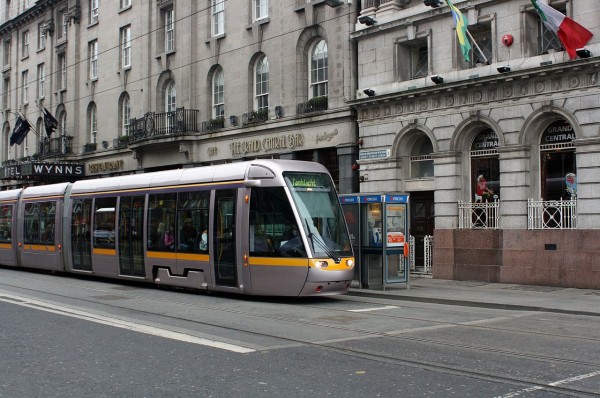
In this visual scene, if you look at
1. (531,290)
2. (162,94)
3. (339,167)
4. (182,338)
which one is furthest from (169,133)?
(182,338)

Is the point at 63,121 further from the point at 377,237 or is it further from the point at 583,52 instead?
the point at 583,52

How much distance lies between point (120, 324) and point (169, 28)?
25.2 m

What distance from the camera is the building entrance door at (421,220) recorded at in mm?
23531

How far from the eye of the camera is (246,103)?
1169 inches

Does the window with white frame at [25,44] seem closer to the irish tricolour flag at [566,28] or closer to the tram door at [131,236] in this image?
the tram door at [131,236]

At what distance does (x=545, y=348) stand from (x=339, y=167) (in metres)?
16.4

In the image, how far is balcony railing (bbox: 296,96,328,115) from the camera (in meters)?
26.4

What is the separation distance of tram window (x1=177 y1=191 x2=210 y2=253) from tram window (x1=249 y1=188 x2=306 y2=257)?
5.76 ft

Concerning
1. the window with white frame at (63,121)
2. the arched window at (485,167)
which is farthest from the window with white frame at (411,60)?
the window with white frame at (63,121)

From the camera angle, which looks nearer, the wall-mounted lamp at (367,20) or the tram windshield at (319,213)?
the tram windshield at (319,213)

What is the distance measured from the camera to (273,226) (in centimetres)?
1520

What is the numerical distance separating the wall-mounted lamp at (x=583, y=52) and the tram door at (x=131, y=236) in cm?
1218

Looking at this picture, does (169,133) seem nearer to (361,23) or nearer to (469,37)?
(361,23)

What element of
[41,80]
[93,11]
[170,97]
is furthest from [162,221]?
[41,80]
